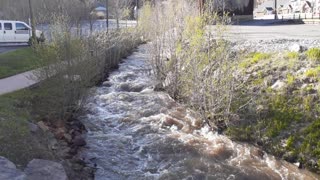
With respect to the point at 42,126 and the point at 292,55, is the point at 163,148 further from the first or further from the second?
the point at 292,55

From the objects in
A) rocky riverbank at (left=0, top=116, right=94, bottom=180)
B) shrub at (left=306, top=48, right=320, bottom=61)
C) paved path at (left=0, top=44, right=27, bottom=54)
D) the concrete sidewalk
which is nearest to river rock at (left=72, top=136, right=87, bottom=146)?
rocky riverbank at (left=0, top=116, right=94, bottom=180)

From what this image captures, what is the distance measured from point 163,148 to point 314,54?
462 cm

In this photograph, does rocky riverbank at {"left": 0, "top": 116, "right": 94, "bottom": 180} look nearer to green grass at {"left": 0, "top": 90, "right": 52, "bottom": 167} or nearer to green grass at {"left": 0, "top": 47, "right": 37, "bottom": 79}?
green grass at {"left": 0, "top": 90, "right": 52, "bottom": 167}

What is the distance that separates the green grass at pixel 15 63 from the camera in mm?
13088

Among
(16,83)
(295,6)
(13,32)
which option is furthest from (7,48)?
(295,6)

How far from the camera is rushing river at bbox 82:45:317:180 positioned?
7.07 meters

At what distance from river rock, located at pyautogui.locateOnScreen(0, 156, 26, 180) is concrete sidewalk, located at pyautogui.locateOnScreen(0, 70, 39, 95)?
4921 mm

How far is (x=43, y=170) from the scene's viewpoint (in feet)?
18.0

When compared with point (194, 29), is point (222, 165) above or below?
below

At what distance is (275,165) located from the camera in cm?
727

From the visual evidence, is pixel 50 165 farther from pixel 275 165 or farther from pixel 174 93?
pixel 174 93

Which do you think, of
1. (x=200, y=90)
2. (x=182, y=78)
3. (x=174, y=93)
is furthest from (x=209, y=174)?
(x=174, y=93)

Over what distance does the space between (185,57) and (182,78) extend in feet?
2.11

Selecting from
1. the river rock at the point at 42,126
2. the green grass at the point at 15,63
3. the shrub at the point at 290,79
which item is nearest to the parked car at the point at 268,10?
the green grass at the point at 15,63
